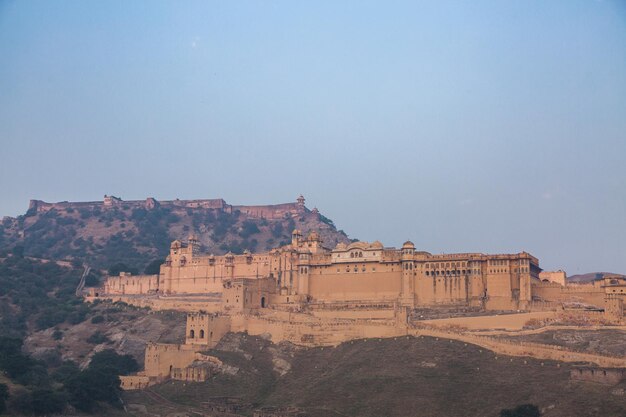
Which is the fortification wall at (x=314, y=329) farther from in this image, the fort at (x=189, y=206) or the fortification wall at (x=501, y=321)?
the fort at (x=189, y=206)

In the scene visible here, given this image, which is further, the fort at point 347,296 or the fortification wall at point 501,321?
the fort at point 347,296

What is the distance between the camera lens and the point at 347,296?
93.8 metres

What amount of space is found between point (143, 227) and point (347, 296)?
70130 mm

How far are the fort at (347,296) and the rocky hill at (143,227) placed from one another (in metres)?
40.8

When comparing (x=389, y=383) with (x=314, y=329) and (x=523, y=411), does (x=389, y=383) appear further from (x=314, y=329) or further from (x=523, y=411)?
(x=314, y=329)

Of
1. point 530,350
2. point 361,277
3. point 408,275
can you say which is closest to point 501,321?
point 530,350


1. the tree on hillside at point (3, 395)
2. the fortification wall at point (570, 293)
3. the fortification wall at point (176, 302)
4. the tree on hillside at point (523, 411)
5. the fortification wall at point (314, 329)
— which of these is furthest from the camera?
the fortification wall at point (176, 302)

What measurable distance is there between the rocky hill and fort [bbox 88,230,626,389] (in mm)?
40768

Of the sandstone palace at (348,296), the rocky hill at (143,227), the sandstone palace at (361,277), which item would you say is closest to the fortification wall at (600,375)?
the sandstone palace at (348,296)

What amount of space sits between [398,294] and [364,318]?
681 centimetres

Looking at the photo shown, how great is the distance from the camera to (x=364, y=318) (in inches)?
3369

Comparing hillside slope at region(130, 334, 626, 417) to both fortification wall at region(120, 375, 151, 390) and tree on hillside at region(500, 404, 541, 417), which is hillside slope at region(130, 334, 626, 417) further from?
fortification wall at region(120, 375, 151, 390)

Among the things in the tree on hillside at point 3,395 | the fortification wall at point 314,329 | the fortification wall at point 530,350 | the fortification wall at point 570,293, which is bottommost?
the tree on hillside at point 3,395

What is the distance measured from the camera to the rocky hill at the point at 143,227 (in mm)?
147875
